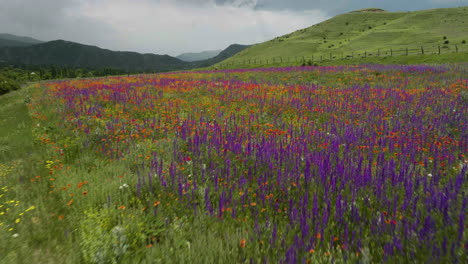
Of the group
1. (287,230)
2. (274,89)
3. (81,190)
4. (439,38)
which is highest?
(439,38)

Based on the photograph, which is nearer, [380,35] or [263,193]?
[263,193]

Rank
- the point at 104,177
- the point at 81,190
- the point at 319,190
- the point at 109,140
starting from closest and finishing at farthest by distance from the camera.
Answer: the point at 319,190, the point at 81,190, the point at 104,177, the point at 109,140

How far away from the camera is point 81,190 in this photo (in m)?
3.59

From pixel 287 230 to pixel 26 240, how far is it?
2.82 meters

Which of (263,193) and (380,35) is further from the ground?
(380,35)

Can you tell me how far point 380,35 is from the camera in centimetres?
7900

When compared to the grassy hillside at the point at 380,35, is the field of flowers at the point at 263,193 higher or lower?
lower

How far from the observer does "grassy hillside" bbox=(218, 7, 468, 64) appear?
5886 centimetres

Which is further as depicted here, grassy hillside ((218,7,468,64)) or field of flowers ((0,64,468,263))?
grassy hillside ((218,7,468,64))

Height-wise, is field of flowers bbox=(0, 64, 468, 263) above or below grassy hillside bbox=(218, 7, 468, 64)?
below

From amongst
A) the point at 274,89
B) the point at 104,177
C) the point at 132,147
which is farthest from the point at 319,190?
the point at 274,89

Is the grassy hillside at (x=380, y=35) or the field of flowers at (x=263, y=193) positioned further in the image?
the grassy hillside at (x=380, y=35)

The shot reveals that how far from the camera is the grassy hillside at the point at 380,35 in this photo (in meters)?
58.9

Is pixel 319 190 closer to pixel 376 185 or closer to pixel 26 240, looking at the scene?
pixel 376 185
